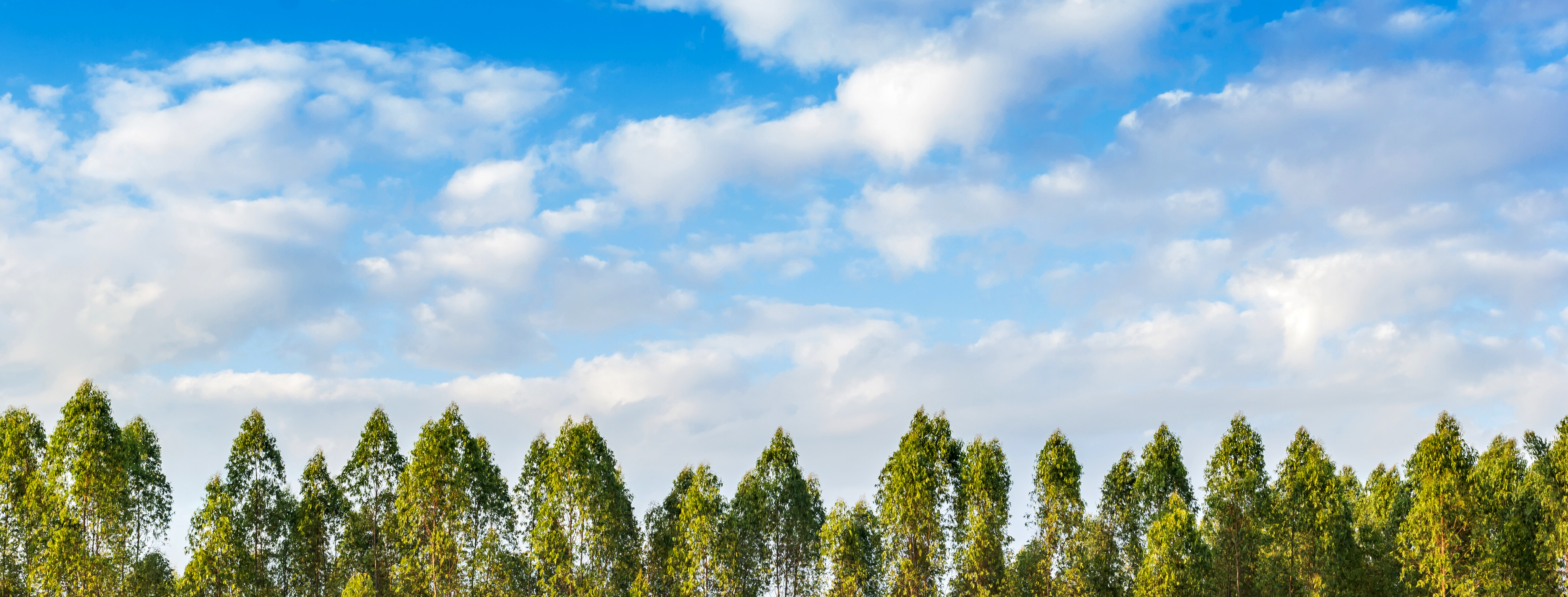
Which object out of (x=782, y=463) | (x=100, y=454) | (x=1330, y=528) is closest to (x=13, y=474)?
(x=100, y=454)

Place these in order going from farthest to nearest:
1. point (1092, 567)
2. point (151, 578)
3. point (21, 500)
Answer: point (151, 578) → point (1092, 567) → point (21, 500)

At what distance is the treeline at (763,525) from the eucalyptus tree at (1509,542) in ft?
0.39

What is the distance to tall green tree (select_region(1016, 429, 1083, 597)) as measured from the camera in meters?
63.5

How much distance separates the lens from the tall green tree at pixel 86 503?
2219 inches

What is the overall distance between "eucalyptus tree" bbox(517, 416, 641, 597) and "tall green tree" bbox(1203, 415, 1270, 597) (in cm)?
2911

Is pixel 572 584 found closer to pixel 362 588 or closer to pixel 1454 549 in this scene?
pixel 362 588

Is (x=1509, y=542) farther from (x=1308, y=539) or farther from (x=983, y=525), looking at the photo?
(x=983, y=525)

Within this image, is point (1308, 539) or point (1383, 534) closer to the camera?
point (1308, 539)

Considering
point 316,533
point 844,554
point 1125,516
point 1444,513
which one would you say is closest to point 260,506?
point 316,533

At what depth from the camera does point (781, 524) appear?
6850cm

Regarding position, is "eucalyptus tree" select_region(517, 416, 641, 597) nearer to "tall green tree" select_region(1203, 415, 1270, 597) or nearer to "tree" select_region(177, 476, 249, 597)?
"tree" select_region(177, 476, 249, 597)

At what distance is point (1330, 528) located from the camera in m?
63.7

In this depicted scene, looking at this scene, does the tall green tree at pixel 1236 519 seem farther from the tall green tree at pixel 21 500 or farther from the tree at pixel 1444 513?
the tall green tree at pixel 21 500

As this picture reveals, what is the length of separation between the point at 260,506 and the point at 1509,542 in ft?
198
